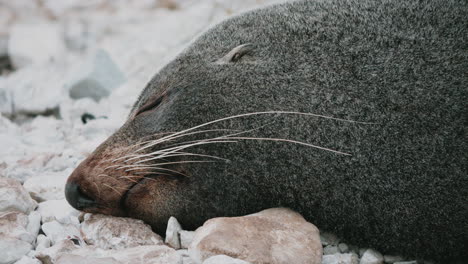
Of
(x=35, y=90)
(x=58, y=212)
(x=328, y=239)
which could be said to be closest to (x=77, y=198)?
(x=58, y=212)

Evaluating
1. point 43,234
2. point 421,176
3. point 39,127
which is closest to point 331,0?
point 421,176

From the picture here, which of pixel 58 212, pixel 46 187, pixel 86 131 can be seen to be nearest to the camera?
pixel 58 212

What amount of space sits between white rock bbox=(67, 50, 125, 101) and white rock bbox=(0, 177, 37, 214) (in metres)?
2.58

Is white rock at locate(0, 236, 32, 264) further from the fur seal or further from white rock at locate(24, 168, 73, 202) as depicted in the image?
white rock at locate(24, 168, 73, 202)

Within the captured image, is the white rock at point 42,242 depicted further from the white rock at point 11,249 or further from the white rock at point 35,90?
the white rock at point 35,90

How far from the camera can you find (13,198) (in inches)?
114

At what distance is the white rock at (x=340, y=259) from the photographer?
2.55 meters

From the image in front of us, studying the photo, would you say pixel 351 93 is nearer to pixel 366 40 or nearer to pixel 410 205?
pixel 366 40

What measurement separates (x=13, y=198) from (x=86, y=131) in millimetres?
1652

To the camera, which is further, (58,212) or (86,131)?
(86,131)

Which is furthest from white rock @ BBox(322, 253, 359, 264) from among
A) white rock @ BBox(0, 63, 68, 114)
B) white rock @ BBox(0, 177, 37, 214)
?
white rock @ BBox(0, 63, 68, 114)

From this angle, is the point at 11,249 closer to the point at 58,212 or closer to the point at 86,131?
the point at 58,212

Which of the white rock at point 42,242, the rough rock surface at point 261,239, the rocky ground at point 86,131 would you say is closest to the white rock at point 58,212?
the rocky ground at point 86,131

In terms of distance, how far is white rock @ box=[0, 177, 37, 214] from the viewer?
286cm
